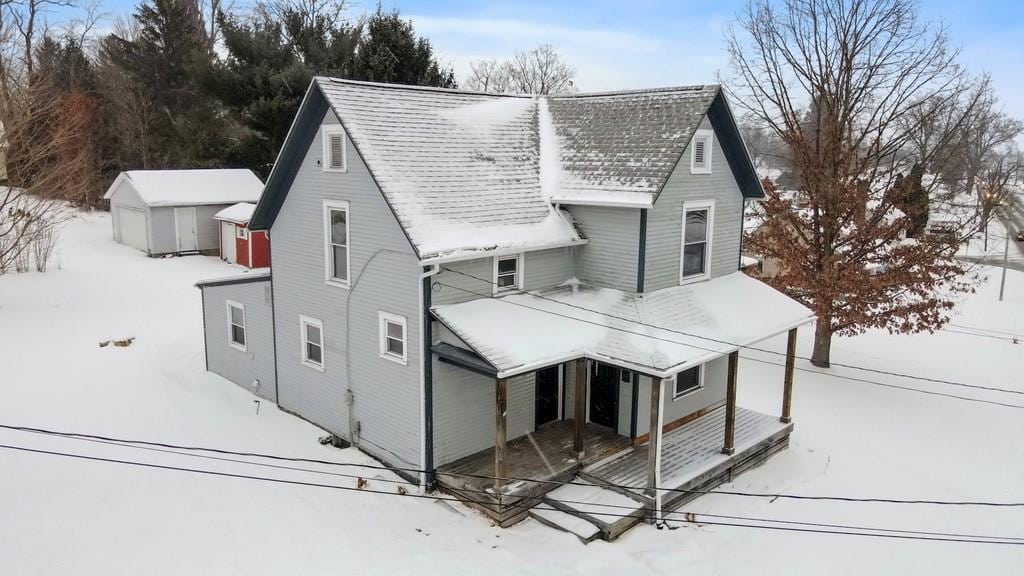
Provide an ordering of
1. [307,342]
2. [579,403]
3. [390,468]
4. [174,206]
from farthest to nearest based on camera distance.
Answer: [174,206] < [307,342] < [390,468] < [579,403]

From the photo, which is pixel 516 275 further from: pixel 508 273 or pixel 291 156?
pixel 291 156

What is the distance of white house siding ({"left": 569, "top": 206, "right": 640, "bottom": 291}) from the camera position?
14820mm

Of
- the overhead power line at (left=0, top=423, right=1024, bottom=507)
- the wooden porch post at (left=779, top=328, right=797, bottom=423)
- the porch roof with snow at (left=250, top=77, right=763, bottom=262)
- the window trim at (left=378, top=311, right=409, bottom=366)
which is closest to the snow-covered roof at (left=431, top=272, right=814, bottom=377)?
the wooden porch post at (left=779, top=328, right=797, bottom=423)

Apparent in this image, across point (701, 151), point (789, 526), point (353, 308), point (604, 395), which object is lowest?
point (789, 526)

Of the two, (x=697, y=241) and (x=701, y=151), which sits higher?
(x=701, y=151)

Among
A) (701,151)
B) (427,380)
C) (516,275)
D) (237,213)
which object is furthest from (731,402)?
(237,213)

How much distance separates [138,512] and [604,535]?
807 centimetres

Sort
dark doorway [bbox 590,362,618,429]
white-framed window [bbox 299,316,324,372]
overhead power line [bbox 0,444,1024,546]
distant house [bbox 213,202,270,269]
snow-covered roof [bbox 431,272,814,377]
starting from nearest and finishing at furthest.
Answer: snow-covered roof [bbox 431,272,814,377] → overhead power line [bbox 0,444,1024,546] → dark doorway [bbox 590,362,618,429] → white-framed window [bbox 299,316,324,372] → distant house [bbox 213,202,270,269]

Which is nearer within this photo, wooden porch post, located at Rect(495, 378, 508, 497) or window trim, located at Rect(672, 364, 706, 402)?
wooden porch post, located at Rect(495, 378, 508, 497)

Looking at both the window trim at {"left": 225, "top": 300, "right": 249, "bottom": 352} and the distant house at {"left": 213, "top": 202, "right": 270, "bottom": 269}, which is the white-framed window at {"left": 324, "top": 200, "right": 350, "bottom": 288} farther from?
the distant house at {"left": 213, "top": 202, "right": 270, "bottom": 269}

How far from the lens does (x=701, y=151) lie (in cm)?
1589

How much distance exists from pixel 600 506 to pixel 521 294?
4437mm

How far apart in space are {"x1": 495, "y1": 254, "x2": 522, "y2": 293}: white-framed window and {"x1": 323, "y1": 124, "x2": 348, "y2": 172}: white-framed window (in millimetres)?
3687

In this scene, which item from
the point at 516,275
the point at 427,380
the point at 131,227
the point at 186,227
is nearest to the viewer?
the point at 427,380
